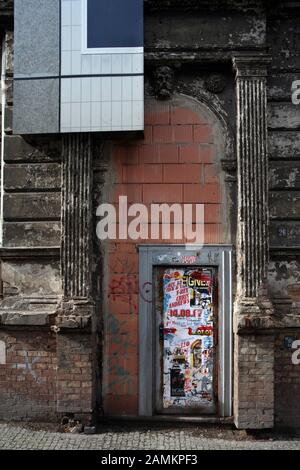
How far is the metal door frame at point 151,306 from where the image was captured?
618cm

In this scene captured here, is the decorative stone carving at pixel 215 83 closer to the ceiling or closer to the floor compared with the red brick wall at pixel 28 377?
closer to the ceiling

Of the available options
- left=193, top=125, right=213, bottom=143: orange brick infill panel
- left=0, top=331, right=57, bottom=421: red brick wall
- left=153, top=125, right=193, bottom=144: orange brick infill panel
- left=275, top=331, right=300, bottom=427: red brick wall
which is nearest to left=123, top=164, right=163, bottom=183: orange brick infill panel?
left=153, top=125, right=193, bottom=144: orange brick infill panel

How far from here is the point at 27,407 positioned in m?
6.20

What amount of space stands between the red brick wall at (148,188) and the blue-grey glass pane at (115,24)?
0.82 metres

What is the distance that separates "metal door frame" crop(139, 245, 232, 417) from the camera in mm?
6180

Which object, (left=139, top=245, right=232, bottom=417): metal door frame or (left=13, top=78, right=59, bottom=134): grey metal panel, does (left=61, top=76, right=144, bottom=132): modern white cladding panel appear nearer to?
(left=13, top=78, right=59, bottom=134): grey metal panel

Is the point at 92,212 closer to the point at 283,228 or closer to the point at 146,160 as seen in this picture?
the point at 146,160

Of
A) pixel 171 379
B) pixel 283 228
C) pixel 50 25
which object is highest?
pixel 50 25

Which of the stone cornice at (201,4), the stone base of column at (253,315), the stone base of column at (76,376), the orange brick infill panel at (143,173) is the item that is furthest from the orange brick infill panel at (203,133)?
the stone base of column at (76,376)

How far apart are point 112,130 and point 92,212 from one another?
102 centimetres

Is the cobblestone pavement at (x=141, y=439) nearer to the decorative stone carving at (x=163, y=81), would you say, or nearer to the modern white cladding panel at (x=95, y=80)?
the modern white cladding panel at (x=95, y=80)

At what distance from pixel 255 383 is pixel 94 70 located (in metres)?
4.13
